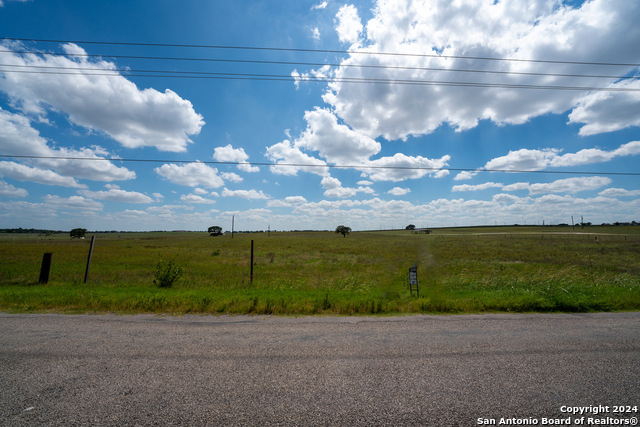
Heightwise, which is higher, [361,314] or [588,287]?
[588,287]

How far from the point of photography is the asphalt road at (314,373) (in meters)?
3.26

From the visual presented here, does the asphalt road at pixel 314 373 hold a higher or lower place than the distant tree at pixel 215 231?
lower

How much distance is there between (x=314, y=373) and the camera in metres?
4.21

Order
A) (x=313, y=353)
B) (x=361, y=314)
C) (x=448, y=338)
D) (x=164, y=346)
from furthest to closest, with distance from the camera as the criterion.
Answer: (x=361, y=314)
(x=448, y=338)
(x=164, y=346)
(x=313, y=353)

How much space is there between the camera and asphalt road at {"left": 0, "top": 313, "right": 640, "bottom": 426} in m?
3.26

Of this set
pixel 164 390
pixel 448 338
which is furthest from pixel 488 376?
pixel 164 390

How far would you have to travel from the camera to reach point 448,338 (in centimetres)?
571

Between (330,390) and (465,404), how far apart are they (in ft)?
5.74

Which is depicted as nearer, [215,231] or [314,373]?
[314,373]

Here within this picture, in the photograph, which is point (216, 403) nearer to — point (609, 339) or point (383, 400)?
point (383, 400)

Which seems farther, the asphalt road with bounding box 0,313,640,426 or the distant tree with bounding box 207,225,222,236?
the distant tree with bounding box 207,225,222,236

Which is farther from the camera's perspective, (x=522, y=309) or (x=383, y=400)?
(x=522, y=309)

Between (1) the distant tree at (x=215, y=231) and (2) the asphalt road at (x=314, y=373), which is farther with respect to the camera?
(1) the distant tree at (x=215, y=231)

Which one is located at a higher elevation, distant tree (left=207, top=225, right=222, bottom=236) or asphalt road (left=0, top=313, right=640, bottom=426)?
distant tree (left=207, top=225, right=222, bottom=236)
